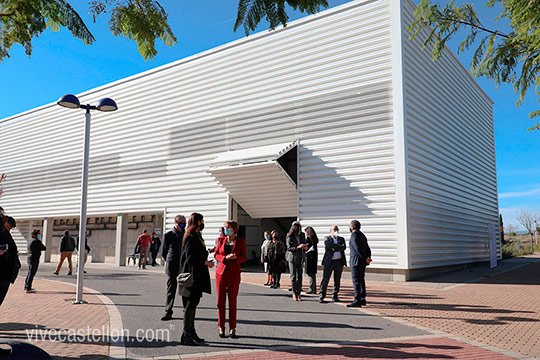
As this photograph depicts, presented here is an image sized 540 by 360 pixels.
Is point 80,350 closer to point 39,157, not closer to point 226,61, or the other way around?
point 226,61

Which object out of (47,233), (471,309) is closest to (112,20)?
(471,309)

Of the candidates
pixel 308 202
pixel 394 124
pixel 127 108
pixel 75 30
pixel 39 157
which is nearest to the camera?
pixel 75 30

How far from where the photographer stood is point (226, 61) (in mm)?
17781

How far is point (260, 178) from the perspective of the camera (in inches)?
616

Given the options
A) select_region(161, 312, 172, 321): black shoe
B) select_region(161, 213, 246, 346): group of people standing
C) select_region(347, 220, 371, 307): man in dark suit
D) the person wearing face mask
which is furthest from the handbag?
the person wearing face mask

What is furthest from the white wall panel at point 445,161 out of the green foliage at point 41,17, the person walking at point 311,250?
the green foliage at point 41,17

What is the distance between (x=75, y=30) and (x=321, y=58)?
474 inches

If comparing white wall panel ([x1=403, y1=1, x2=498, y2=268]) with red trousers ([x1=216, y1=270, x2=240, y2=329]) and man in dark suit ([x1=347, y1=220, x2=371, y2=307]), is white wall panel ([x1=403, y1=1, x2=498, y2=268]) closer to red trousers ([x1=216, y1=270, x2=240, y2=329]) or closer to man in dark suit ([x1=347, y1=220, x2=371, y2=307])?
man in dark suit ([x1=347, y1=220, x2=371, y2=307])

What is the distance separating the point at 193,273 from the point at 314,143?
10.2 meters

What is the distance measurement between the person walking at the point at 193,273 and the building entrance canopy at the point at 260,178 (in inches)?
358

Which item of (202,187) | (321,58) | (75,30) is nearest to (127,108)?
(202,187)

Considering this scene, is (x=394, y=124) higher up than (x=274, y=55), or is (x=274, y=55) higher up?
(x=274, y=55)

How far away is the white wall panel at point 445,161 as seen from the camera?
13.9 metres

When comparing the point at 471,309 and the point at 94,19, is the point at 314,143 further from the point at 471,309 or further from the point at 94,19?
the point at 94,19
